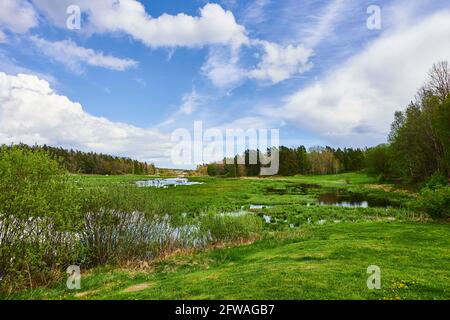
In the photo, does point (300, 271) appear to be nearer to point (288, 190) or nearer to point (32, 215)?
point (32, 215)

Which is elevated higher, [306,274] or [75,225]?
[75,225]

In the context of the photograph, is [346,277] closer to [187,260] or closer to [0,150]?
[187,260]

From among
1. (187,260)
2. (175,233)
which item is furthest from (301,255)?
(175,233)

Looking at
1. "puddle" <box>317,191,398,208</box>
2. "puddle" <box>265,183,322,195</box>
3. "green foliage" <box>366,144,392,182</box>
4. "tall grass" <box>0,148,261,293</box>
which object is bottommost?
"puddle" <box>317,191,398,208</box>

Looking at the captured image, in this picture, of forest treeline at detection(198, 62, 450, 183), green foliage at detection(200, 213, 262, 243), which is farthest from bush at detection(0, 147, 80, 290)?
forest treeline at detection(198, 62, 450, 183)

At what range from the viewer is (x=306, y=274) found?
13.5 metres

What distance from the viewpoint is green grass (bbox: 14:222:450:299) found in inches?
455

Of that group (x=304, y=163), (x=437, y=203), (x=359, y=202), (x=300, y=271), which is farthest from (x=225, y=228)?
(x=304, y=163)

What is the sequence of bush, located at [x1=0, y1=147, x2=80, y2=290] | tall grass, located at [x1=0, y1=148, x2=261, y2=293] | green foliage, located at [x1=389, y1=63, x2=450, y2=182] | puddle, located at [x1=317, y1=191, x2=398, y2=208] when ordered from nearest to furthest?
bush, located at [x1=0, y1=147, x2=80, y2=290] < tall grass, located at [x1=0, y1=148, x2=261, y2=293] < puddle, located at [x1=317, y1=191, x2=398, y2=208] < green foliage, located at [x1=389, y1=63, x2=450, y2=182]

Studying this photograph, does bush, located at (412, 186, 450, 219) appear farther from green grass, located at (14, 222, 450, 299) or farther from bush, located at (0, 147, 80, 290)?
bush, located at (0, 147, 80, 290)

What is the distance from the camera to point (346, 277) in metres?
13.0

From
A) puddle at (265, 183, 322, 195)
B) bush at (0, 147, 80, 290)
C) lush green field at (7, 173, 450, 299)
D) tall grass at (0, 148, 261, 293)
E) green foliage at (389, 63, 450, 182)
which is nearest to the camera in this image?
lush green field at (7, 173, 450, 299)

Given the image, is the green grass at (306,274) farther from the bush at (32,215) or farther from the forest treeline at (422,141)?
the forest treeline at (422,141)

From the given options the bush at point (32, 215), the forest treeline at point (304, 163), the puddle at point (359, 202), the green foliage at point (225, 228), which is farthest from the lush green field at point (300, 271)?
the forest treeline at point (304, 163)
